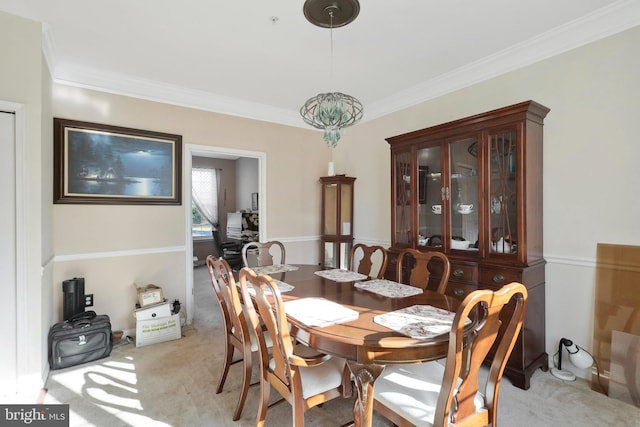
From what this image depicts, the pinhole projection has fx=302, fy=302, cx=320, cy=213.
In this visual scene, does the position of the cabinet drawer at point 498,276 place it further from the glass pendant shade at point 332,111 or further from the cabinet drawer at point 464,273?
the glass pendant shade at point 332,111

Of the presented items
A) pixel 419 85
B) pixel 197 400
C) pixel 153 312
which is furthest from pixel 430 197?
pixel 153 312

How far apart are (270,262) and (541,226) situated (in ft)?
8.54

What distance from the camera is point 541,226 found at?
8.42 ft

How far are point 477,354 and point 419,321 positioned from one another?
1.13 feet

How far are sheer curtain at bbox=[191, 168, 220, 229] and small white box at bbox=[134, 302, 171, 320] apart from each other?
438 centimetres

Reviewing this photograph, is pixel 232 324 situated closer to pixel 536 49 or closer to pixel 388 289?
pixel 388 289

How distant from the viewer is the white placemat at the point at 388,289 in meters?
2.07

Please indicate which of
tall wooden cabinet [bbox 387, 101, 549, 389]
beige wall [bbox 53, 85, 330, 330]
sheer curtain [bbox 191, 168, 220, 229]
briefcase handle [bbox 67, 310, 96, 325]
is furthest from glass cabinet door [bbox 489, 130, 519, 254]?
sheer curtain [bbox 191, 168, 220, 229]

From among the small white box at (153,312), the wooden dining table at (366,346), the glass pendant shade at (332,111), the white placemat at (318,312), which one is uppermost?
the glass pendant shade at (332,111)

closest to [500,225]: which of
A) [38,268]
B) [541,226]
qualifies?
[541,226]

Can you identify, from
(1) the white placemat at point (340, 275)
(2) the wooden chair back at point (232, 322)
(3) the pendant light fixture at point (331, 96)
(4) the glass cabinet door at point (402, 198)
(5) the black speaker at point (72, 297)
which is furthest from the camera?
(4) the glass cabinet door at point (402, 198)

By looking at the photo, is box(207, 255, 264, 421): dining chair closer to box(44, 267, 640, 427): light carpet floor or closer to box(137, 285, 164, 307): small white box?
box(44, 267, 640, 427): light carpet floor

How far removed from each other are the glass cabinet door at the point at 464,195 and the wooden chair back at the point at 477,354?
1.48 meters

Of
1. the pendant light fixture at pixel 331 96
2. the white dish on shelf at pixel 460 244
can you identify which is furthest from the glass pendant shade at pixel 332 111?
the white dish on shelf at pixel 460 244
